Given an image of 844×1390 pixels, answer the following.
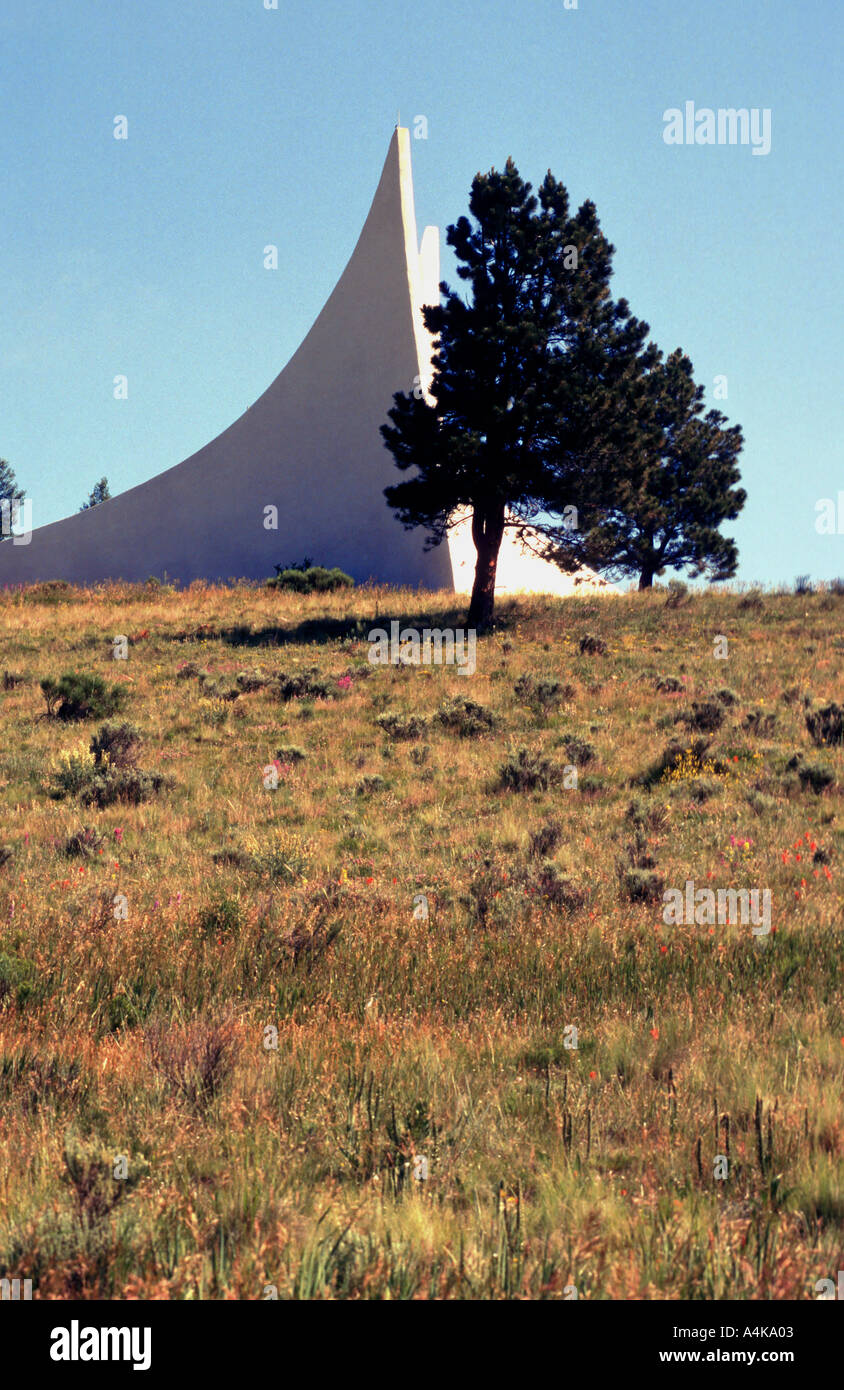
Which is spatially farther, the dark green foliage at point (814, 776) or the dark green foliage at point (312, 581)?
the dark green foliage at point (312, 581)

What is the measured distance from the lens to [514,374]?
79.9 ft

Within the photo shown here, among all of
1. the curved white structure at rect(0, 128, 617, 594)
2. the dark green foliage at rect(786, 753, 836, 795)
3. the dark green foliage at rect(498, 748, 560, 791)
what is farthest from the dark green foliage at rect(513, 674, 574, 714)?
the curved white structure at rect(0, 128, 617, 594)

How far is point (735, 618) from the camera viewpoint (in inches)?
946

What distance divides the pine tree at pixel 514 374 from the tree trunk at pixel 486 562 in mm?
29

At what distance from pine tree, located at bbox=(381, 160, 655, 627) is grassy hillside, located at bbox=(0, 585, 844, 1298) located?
10882 millimetres

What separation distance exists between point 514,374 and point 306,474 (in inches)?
591

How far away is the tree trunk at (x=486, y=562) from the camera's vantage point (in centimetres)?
2494

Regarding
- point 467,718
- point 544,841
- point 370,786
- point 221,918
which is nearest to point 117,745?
point 370,786

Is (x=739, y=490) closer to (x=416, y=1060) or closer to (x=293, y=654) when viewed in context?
(x=293, y=654)

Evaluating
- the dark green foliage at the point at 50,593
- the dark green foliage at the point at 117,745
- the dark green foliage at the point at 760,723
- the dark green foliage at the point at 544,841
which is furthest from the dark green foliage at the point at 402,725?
the dark green foliage at the point at 50,593

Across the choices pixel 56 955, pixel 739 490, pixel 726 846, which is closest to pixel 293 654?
pixel 726 846

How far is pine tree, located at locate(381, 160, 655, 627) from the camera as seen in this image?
23828 mm

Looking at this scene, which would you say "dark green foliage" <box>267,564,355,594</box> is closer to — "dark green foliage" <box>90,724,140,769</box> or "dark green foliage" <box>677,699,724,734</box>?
"dark green foliage" <box>90,724,140,769</box>

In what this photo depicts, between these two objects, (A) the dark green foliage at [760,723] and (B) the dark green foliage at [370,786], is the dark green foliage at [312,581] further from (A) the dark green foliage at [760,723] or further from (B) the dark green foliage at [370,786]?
(B) the dark green foliage at [370,786]
